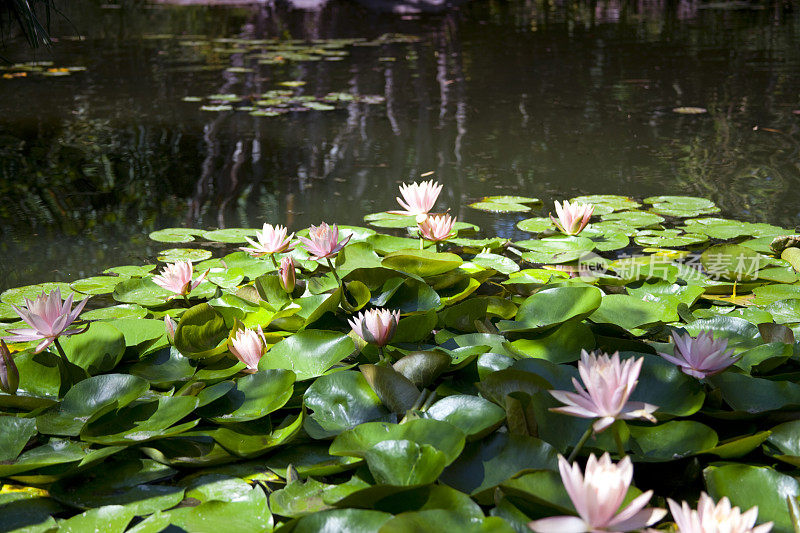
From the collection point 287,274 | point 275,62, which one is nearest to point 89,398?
point 287,274

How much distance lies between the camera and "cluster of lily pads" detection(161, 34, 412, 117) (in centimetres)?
401

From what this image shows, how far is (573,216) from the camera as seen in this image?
1.80 meters

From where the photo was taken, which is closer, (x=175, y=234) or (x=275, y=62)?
(x=175, y=234)

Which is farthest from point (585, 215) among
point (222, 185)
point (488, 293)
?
point (222, 185)

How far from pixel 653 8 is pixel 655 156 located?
27.3 feet

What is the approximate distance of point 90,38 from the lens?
25.3 ft

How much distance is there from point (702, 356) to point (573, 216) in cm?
89

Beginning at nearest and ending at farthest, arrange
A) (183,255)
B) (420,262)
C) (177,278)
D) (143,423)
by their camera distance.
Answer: (143,423) < (177,278) < (420,262) < (183,255)

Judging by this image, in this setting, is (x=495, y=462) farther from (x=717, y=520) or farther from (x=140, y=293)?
(x=140, y=293)

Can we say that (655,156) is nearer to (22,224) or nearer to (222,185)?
(222,185)

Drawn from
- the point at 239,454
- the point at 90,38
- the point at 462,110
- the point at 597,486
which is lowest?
the point at 239,454

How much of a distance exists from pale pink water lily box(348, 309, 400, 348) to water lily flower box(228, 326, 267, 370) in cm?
17

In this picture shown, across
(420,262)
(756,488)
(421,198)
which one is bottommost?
(756,488)

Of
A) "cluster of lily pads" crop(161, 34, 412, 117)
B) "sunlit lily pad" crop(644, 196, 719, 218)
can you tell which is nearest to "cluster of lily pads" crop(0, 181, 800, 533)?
"sunlit lily pad" crop(644, 196, 719, 218)
